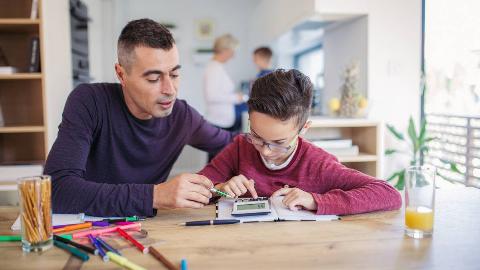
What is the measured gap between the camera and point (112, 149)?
153 cm

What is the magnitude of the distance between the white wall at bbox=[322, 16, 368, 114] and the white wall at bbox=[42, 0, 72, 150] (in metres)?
2.07

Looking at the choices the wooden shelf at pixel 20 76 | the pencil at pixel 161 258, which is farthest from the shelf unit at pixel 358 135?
the pencil at pixel 161 258

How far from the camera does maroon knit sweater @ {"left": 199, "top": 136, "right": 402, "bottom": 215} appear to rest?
42.2 inches

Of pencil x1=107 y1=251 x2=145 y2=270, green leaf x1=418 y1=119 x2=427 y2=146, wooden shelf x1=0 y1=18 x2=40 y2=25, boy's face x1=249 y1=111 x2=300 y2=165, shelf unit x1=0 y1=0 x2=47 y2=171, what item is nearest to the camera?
pencil x1=107 y1=251 x2=145 y2=270

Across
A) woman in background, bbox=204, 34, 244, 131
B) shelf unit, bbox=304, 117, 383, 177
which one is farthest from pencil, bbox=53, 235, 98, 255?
woman in background, bbox=204, 34, 244, 131

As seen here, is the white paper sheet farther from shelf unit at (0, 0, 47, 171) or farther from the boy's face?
shelf unit at (0, 0, 47, 171)

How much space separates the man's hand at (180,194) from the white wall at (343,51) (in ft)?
7.86

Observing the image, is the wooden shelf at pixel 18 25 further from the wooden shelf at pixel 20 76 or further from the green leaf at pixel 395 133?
the green leaf at pixel 395 133

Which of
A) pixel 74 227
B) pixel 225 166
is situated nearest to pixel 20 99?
pixel 225 166

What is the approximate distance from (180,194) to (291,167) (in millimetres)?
397

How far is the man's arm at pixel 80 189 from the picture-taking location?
1.05 meters

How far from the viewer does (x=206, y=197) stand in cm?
108

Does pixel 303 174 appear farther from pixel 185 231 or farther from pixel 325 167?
pixel 185 231

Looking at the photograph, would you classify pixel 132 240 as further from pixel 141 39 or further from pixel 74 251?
pixel 141 39
